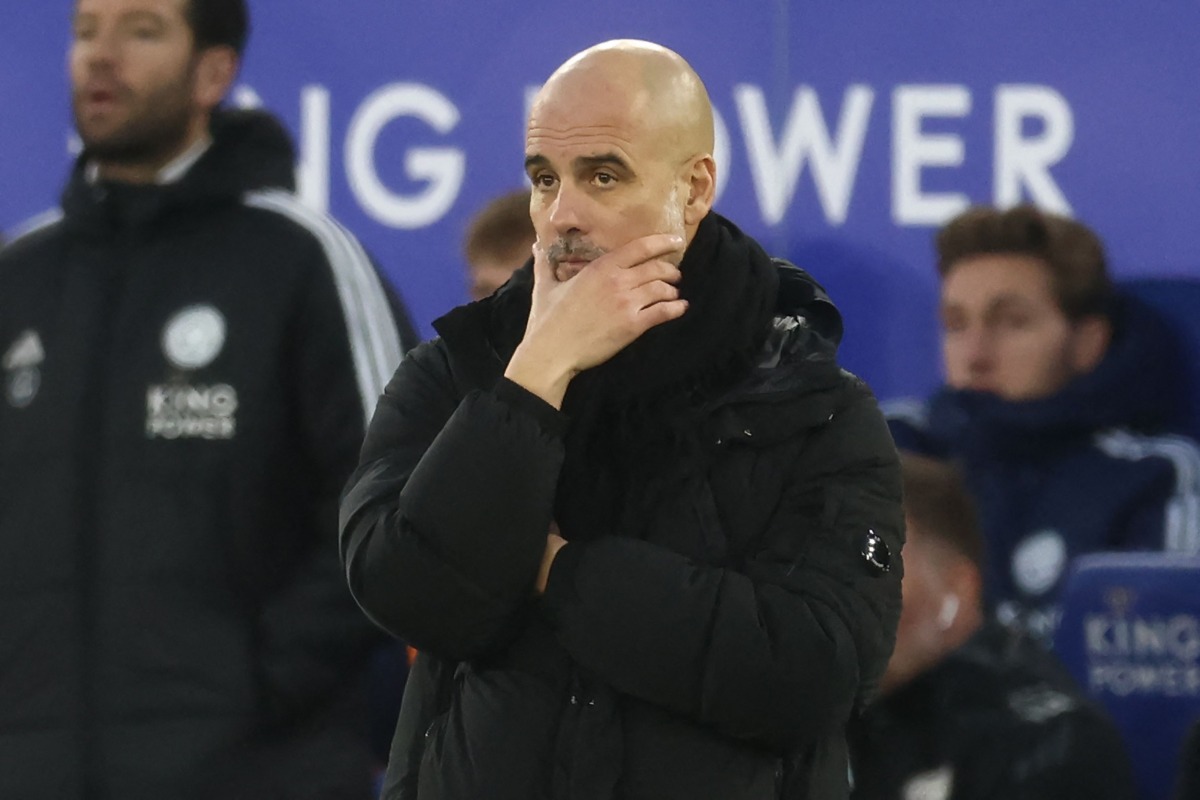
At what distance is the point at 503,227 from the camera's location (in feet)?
11.9

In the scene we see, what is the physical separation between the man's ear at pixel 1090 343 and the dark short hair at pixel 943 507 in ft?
0.89

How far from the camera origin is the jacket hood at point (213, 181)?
135 inches

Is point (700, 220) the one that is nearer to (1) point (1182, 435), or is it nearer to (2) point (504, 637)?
(2) point (504, 637)

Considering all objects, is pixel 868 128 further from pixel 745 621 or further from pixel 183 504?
pixel 745 621

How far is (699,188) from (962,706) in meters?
1.62

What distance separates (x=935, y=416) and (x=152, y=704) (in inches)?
53.6

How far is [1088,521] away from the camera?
345 centimetres

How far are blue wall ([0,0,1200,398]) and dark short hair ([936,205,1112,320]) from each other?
25mm

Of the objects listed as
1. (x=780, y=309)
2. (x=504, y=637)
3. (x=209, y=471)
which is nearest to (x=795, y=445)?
(x=780, y=309)

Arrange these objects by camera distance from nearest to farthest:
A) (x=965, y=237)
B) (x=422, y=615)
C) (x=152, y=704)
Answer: (x=422, y=615) < (x=152, y=704) < (x=965, y=237)

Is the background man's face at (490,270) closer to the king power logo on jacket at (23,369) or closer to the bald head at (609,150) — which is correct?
the king power logo on jacket at (23,369)

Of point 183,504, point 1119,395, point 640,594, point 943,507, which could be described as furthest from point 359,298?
point 640,594

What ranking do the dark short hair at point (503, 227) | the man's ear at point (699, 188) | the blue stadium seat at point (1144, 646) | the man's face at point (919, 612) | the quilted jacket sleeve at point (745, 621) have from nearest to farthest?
the quilted jacket sleeve at point (745, 621) → the man's ear at point (699, 188) → the blue stadium seat at point (1144, 646) → the man's face at point (919, 612) → the dark short hair at point (503, 227)

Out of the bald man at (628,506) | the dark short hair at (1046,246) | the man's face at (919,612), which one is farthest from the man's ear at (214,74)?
the bald man at (628,506)
